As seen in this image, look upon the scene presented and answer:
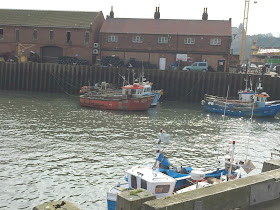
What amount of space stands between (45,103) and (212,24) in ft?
97.5

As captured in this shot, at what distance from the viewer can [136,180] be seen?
12.6 metres

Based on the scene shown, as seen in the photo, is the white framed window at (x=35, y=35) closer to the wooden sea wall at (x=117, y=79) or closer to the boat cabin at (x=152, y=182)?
the wooden sea wall at (x=117, y=79)

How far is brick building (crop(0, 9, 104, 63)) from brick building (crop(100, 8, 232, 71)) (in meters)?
2.36

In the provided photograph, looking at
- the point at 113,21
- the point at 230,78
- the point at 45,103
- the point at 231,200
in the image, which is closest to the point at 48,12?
the point at 113,21

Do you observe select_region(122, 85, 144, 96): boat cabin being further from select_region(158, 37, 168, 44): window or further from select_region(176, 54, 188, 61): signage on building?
A: select_region(158, 37, 168, 44): window

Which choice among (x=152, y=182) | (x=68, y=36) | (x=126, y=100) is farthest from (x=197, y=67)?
(x=152, y=182)

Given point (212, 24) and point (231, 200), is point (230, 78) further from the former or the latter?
point (231, 200)

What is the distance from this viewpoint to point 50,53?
5669 centimetres

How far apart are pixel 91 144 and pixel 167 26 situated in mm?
36530

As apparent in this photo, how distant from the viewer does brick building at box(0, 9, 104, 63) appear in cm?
5534

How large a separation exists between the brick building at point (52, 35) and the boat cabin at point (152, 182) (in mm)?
44187

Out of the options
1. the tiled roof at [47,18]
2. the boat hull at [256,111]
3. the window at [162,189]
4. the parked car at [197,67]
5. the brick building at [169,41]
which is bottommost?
the window at [162,189]

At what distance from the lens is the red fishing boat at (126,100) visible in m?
36.7

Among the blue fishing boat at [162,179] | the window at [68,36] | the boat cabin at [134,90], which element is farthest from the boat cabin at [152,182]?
the window at [68,36]
